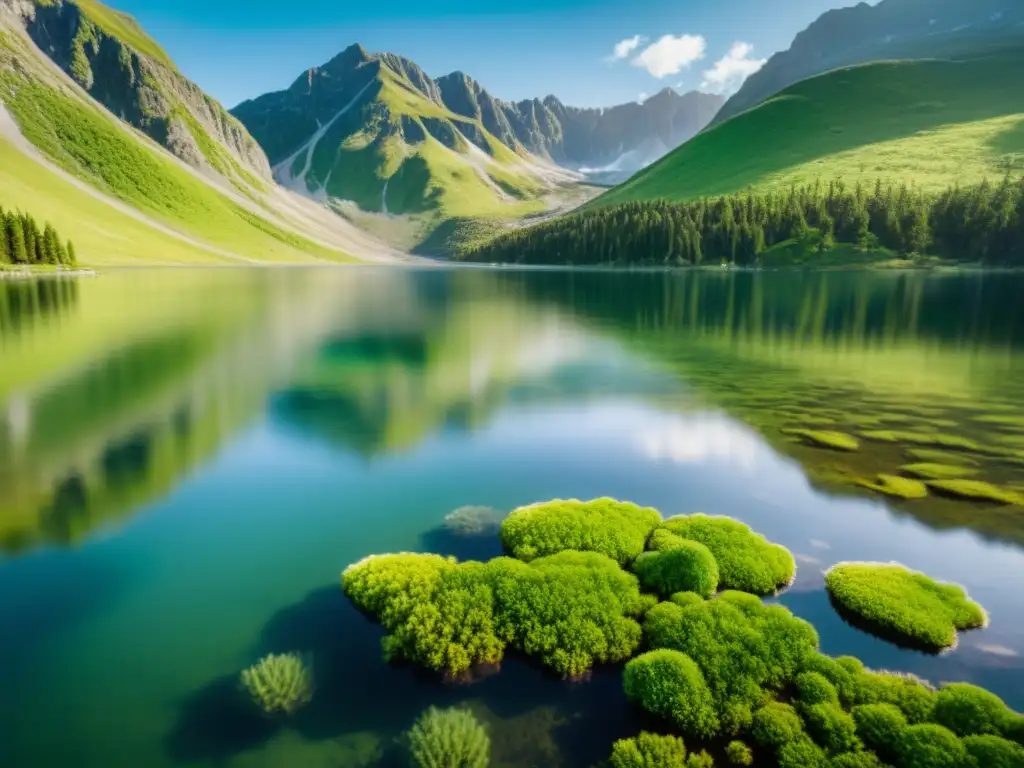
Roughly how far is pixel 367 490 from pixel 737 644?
52.4 ft

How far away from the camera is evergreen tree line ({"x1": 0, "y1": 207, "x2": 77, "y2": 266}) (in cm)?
14412

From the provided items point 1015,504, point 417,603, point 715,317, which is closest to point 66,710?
point 417,603

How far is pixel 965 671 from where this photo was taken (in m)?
13.4

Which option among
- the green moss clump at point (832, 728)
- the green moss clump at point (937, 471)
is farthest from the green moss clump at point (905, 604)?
the green moss clump at point (937, 471)

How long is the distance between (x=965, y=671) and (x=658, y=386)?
30.1m

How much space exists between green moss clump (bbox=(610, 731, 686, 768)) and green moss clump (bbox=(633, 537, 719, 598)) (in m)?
4.76

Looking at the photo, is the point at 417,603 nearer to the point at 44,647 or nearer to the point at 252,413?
the point at 44,647

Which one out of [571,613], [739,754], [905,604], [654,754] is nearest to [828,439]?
[905,604]

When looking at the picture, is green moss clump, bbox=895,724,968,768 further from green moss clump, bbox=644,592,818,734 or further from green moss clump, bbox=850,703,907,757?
green moss clump, bbox=644,592,818,734

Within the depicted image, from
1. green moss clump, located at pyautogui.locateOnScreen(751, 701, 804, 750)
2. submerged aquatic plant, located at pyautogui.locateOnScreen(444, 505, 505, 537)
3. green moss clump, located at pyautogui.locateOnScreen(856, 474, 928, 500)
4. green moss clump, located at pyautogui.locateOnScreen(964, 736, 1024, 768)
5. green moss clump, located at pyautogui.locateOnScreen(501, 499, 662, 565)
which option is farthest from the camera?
green moss clump, located at pyautogui.locateOnScreen(856, 474, 928, 500)

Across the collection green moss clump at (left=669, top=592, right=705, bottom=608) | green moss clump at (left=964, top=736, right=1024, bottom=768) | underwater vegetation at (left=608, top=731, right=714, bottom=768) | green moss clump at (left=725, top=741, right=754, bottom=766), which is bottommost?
green moss clump at (left=725, top=741, right=754, bottom=766)

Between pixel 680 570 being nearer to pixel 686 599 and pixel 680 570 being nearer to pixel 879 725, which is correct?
pixel 686 599

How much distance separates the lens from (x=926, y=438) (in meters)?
30.2

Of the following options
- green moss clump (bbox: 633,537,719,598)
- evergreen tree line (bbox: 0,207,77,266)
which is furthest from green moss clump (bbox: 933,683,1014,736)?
evergreen tree line (bbox: 0,207,77,266)
